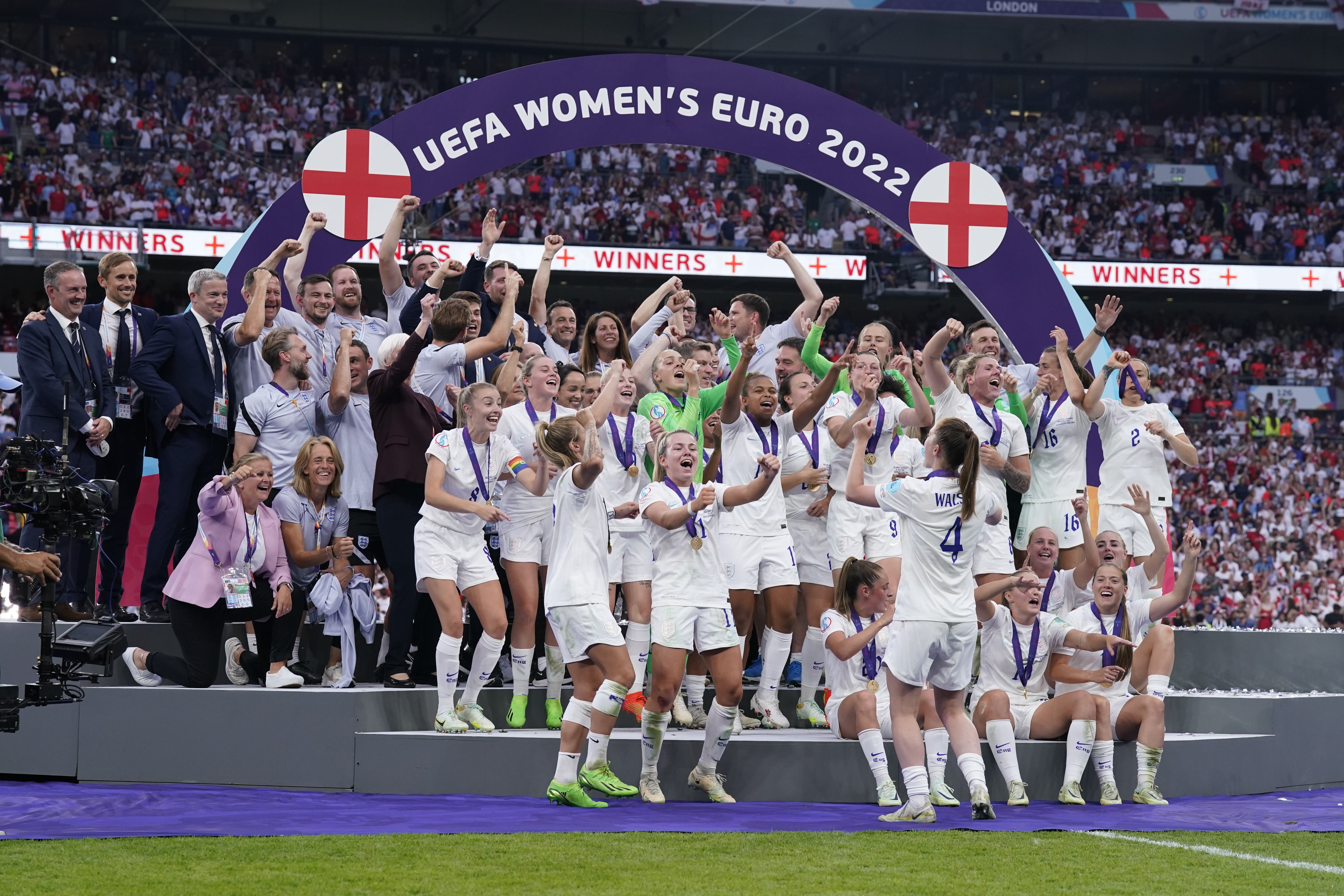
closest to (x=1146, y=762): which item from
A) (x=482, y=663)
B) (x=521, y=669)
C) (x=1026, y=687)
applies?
(x=1026, y=687)

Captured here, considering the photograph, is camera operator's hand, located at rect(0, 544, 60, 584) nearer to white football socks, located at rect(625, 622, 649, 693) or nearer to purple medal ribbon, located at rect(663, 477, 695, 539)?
purple medal ribbon, located at rect(663, 477, 695, 539)

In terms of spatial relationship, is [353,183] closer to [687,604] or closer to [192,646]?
[192,646]

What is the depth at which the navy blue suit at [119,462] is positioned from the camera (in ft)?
27.0

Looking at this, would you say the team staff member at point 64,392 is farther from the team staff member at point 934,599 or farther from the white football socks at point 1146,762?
the white football socks at point 1146,762

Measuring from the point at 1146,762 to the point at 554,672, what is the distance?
3104 mm

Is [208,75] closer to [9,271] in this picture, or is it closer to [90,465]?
[9,271]

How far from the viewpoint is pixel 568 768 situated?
258 inches

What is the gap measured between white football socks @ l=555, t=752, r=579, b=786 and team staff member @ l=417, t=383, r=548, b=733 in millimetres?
757

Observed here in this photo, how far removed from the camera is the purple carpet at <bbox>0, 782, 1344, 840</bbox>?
5.98 m

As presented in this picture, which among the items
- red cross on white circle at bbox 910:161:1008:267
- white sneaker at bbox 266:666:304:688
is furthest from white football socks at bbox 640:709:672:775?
red cross on white circle at bbox 910:161:1008:267

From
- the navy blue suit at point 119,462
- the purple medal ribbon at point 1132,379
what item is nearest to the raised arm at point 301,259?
the navy blue suit at point 119,462

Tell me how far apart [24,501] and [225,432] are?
225cm

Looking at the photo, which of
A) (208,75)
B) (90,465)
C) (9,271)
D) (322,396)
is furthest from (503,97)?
(208,75)

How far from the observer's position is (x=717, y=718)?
21.8 feet
